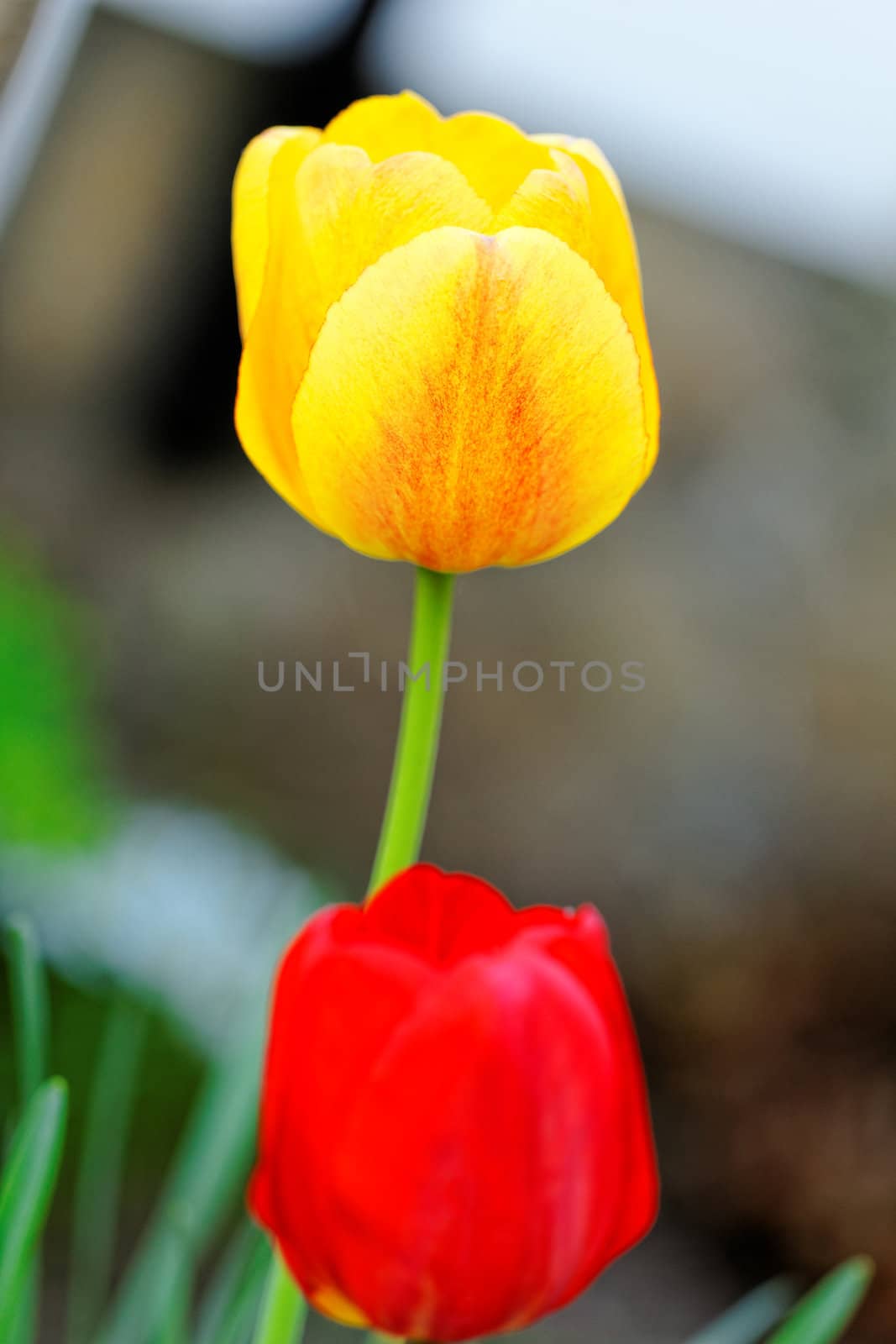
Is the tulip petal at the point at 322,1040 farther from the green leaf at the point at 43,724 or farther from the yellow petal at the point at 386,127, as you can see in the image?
the green leaf at the point at 43,724

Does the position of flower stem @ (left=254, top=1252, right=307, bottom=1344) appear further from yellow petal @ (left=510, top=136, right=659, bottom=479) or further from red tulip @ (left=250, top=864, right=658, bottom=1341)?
yellow petal @ (left=510, top=136, right=659, bottom=479)

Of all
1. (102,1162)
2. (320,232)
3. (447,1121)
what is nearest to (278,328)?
(320,232)

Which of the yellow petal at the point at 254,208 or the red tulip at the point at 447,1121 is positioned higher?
the yellow petal at the point at 254,208

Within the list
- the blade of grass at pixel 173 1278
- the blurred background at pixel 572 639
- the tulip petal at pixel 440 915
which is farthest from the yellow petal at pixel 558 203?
the blurred background at pixel 572 639

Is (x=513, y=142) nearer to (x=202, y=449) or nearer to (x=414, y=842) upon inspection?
(x=414, y=842)

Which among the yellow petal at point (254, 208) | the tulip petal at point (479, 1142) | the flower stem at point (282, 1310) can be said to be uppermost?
the yellow petal at point (254, 208)

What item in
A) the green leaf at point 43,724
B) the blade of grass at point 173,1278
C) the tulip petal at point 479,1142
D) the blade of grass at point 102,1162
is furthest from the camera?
the green leaf at point 43,724
